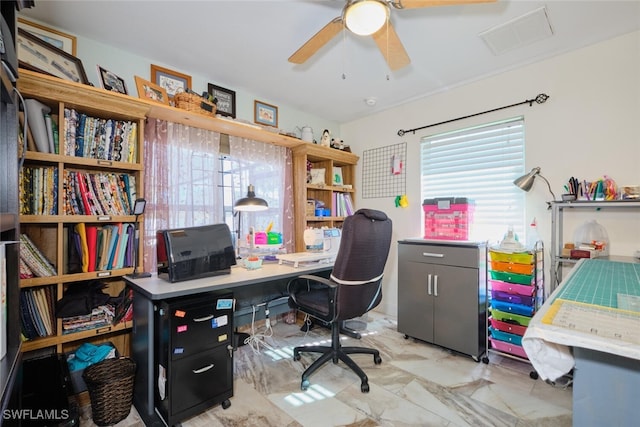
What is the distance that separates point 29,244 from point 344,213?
108 inches

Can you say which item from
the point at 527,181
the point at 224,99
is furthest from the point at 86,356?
the point at 527,181

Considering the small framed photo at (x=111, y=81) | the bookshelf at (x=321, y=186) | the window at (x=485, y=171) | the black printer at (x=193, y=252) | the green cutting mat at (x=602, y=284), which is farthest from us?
the bookshelf at (x=321, y=186)

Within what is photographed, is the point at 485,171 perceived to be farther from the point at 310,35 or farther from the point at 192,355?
the point at 192,355

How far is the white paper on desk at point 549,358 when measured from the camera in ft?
2.37

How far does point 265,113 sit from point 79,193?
1.81 meters

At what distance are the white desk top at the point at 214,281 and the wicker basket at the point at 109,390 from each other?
48cm

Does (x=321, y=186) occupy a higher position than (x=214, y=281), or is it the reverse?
(x=321, y=186)

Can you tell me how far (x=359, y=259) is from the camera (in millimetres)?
1815

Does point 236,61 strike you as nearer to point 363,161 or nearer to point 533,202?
point 363,161

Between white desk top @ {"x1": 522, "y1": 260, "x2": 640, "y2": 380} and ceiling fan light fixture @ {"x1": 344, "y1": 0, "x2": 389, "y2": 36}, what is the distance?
140cm

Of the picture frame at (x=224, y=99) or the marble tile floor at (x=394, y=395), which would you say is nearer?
the marble tile floor at (x=394, y=395)

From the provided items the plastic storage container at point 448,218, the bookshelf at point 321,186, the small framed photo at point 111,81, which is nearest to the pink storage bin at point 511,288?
the plastic storage container at point 448,218

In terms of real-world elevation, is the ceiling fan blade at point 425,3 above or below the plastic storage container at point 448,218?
above

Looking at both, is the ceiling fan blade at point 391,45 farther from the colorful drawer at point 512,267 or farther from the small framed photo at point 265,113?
the colorful drawer at point 512,267
